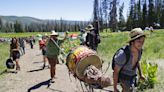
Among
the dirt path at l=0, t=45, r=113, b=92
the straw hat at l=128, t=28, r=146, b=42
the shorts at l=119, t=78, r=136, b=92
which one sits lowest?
the dirt path at l=0, t=45, r=113, b=92

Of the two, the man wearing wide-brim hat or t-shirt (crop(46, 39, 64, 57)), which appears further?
the man wearing wide-brim hat

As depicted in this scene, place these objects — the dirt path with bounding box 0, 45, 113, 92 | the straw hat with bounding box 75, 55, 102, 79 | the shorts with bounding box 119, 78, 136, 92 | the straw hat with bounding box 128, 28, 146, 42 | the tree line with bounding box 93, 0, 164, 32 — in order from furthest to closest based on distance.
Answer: the tree line with bounding box 93, 0, 164, 32 < the dirt path with bounding box 0, 45, 113, 92 < the straw hat with bounding box 75, 55, 102, 79 < the shorts with bounding box 119, 78, 136, 92 < the straw hat with bounding box 128, 28, 146, 42

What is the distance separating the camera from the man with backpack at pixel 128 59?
6.45m

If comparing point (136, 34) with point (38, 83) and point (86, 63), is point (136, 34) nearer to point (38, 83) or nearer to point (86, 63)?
point (86, 63)

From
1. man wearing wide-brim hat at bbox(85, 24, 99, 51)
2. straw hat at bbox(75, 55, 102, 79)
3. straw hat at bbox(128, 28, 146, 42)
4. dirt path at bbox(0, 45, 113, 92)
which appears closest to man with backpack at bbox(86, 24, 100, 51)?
man wearing wide-brim hat at bbox(85, 24, 99, 51)

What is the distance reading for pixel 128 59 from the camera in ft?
21.6

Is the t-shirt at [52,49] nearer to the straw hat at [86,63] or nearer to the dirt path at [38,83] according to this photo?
the dirt path at [38,83]

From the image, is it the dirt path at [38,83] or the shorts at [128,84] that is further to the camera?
the dirt path at [38,83]

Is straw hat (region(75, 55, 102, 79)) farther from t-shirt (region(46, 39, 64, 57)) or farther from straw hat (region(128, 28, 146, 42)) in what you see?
t-shirt (region(46, 39, 64, 57))

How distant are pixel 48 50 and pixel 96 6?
113 m

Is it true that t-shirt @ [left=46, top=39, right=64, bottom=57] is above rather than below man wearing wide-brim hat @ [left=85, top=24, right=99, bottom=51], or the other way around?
below

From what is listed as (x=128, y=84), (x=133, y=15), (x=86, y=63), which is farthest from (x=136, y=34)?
(x=133, y=15)

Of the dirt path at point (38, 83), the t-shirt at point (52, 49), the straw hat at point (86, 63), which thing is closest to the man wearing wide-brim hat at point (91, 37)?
the t-shirt at point (52, 49)

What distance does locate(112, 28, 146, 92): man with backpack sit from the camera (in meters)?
6.45
